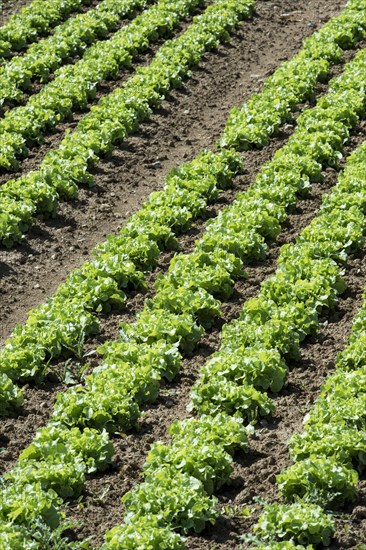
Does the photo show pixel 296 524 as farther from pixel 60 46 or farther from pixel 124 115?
pixel 60 46

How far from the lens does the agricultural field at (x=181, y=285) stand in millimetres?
8586

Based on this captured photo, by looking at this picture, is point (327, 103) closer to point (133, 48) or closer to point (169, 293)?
point (133, 48)

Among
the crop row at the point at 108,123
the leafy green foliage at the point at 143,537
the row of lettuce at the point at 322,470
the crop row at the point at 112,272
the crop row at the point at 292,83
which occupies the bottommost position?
the row of lettuce at the point at 322,470

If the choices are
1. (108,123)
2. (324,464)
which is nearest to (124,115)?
(108,123)

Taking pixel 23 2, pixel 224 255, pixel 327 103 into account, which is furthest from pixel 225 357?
pixel 23 2

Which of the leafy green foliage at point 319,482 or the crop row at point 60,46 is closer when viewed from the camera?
the leafy green foliage at point 319,482

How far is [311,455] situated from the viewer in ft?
28.6

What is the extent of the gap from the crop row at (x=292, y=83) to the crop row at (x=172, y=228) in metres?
0.52

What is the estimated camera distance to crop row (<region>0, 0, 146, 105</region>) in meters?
17.8

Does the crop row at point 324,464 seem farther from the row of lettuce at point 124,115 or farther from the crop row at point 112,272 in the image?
the row of lettuce at point 124,115

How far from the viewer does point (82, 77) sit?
17.5 meters

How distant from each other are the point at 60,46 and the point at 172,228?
6.90 m

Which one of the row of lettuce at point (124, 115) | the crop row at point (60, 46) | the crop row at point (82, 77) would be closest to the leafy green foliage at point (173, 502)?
the row of lettuce at point (124, 115)

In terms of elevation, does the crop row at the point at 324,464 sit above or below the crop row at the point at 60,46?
below
